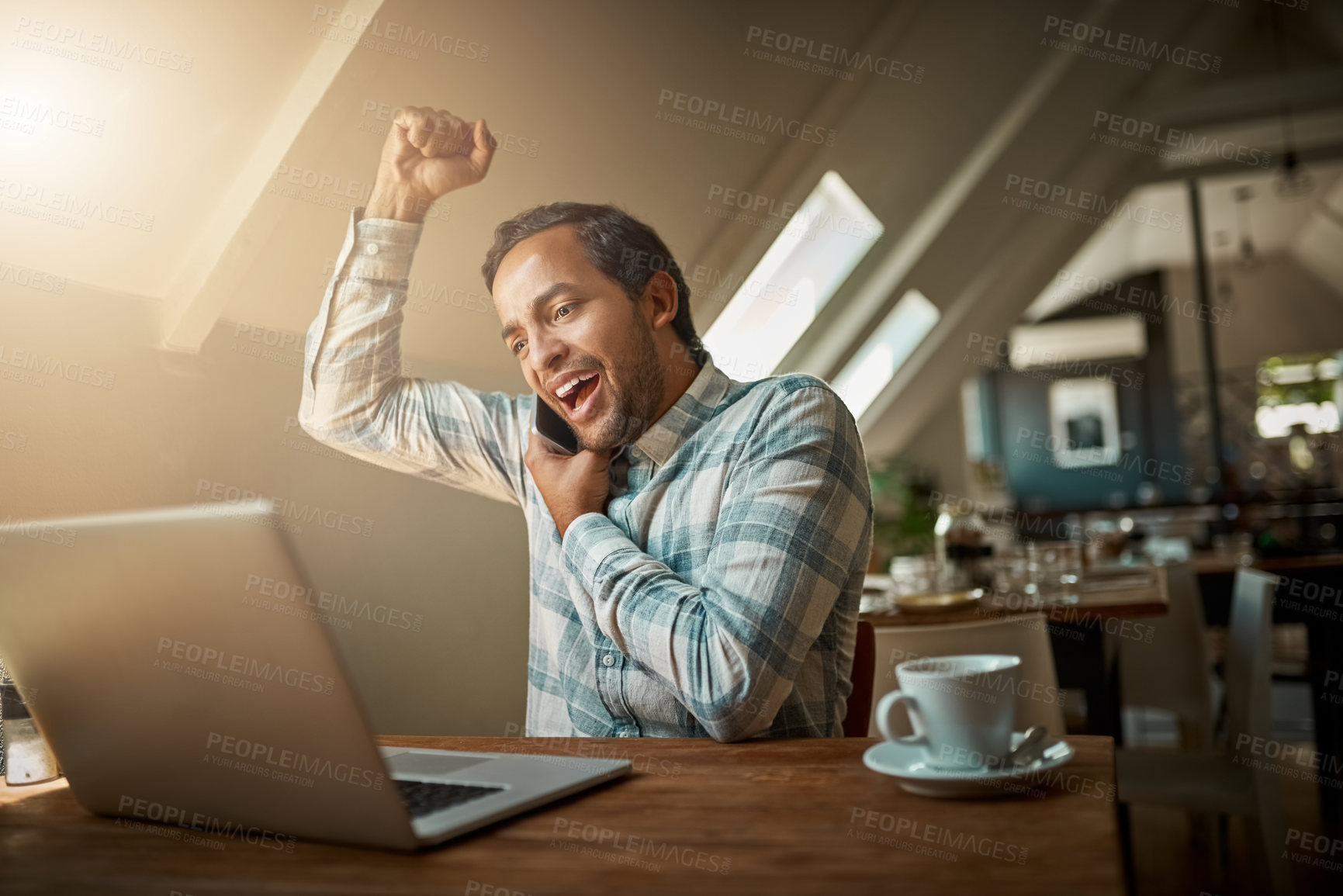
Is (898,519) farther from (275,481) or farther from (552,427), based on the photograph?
(275,481)

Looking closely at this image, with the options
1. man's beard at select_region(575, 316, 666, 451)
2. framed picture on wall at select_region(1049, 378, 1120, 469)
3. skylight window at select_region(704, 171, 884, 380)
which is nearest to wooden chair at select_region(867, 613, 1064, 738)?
man's beard at select_region(575, 316, 666, 451)

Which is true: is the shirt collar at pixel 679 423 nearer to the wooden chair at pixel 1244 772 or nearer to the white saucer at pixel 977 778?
the white saucer at pixel 977 778

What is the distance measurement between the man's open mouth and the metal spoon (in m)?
0.81

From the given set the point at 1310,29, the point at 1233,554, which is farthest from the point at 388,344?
the point at 1310,29

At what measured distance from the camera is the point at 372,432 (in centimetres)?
156

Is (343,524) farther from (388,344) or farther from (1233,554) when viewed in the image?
(1233,554)

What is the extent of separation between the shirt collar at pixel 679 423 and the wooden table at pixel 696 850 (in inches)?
24.5

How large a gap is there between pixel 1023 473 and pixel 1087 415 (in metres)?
1.04

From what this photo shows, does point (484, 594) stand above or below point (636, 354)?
below

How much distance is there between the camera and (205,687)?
72 centimetres

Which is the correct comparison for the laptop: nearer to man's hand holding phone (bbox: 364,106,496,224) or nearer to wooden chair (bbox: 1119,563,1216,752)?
man's hand holding phone (bbox: 364,106,496,224)

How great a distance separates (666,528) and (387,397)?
511 mm

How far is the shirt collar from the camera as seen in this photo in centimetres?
144

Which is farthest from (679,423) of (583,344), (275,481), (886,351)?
(886,351)
